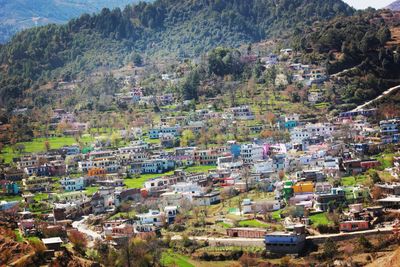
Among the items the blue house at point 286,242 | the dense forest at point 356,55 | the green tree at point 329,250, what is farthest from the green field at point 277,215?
the dense forest at point 356,55

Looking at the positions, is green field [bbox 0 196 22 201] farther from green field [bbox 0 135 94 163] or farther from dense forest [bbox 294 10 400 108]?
dense forest [bbox 294 10 400 108]

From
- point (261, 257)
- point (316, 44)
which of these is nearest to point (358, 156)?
point (261, 257)

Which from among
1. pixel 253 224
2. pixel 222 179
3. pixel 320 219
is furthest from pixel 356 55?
pixel 253 224

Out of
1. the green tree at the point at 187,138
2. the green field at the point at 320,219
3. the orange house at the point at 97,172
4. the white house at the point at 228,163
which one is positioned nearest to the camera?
the green field at the point at 320,219

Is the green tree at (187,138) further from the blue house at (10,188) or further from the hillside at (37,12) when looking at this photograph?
the hillside at (37,12)

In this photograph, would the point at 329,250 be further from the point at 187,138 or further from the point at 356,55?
the point at 356,55
